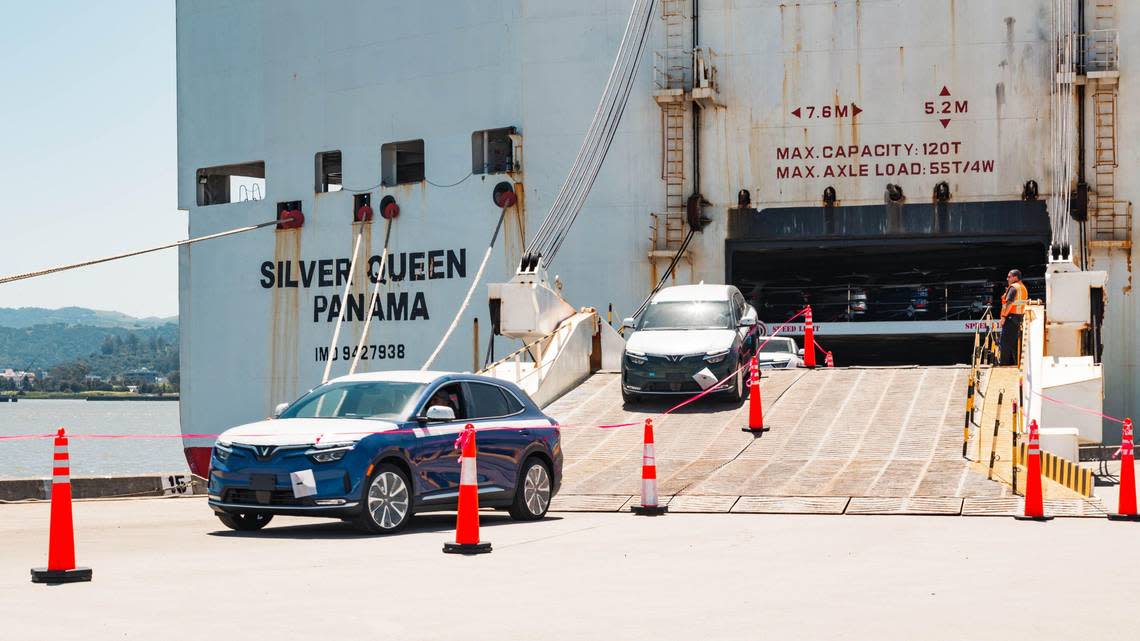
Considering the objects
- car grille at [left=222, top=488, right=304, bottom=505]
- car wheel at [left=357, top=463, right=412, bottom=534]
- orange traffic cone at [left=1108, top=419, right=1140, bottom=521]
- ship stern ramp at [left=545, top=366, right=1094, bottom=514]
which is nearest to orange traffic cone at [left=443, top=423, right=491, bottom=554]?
car wheel at [left=357, top=463, right=412, bottom=534]

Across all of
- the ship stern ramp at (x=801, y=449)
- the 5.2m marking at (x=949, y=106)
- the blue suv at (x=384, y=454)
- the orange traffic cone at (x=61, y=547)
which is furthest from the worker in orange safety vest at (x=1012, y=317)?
the orange traffic cone at (x=61, y=547)

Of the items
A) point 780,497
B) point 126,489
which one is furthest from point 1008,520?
point 126,489

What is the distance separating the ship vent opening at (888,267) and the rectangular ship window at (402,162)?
29.3 ft

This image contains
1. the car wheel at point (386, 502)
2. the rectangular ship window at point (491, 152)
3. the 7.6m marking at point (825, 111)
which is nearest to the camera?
the car wheel at point (386, 502)

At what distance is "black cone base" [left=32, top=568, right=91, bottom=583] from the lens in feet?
31.3

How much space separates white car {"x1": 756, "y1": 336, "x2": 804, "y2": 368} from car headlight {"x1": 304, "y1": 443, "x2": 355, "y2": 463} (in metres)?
16.6

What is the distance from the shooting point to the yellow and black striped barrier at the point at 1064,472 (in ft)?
54.1

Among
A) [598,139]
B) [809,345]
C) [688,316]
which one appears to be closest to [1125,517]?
[688,316]

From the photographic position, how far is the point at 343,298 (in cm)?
3800

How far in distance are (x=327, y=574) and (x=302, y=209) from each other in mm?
30397

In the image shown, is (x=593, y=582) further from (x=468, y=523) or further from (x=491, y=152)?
(x=491, y=152)

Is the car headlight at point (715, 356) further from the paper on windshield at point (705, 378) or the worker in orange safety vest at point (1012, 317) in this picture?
the worker in orange safety vest at point (1012, 317)

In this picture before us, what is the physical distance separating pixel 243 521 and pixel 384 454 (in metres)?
1.59

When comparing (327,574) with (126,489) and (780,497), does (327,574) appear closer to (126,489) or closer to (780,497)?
(780,497)
